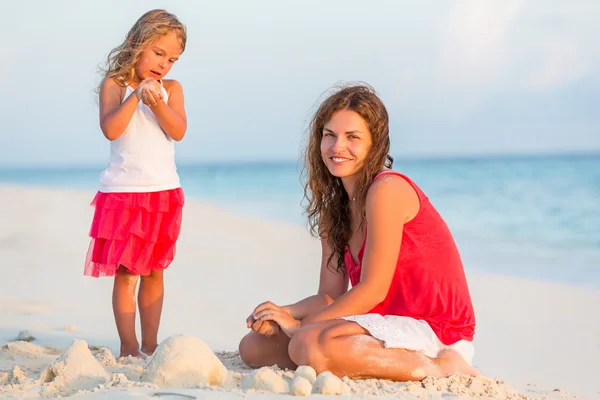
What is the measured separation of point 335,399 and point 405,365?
1.81 ft

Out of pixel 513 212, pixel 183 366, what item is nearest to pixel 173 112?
pixel 183 366

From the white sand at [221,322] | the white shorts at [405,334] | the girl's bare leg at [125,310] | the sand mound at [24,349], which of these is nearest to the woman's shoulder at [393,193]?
the white shorts at [405,334]

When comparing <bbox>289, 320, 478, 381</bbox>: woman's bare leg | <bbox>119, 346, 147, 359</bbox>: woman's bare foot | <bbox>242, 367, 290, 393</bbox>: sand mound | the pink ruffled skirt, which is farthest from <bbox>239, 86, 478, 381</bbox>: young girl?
the pink ruffled skirt

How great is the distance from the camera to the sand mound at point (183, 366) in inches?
101

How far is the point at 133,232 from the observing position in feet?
11.8

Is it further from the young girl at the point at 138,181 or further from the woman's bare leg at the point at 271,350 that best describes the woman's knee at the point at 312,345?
the young girl at the point at 138,181

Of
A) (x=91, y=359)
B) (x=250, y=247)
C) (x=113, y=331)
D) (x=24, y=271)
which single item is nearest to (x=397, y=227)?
(x=91, y=359)

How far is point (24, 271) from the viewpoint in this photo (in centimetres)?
614

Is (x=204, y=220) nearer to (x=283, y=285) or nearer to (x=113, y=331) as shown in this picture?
(x=283, y=285)

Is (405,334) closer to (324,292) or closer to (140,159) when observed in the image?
(324,292)

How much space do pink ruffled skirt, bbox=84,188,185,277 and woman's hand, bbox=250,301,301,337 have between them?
754 mm

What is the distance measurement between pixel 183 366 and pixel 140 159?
1341mm

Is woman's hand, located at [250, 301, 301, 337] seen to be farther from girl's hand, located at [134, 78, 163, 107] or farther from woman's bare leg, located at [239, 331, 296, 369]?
girl's hand, located at [134, 78, 163, 107]

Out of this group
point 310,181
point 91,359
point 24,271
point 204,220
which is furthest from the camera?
point 204,220
